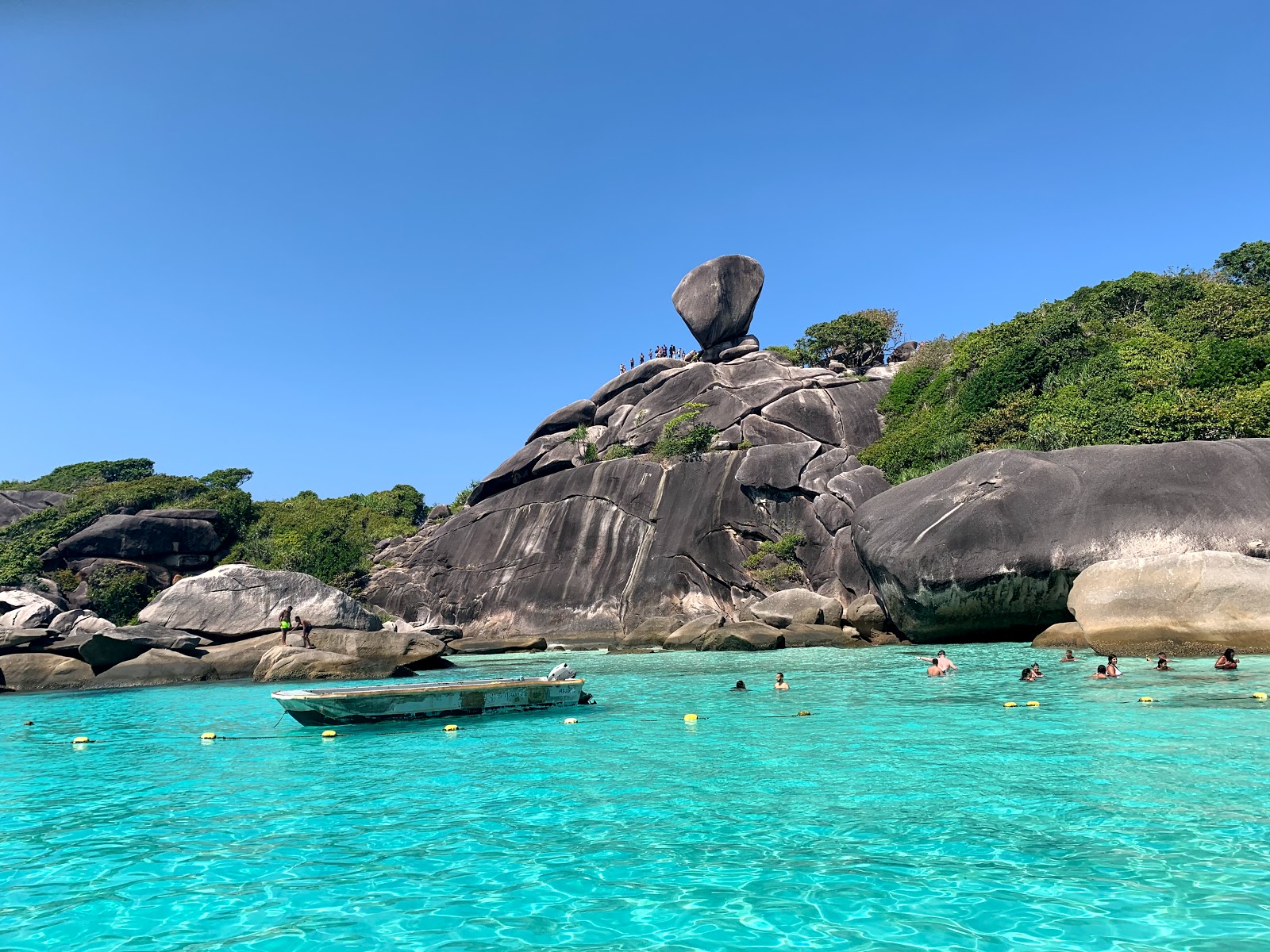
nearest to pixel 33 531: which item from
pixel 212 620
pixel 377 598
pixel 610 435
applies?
pixel 377 598

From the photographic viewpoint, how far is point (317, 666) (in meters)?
23.5

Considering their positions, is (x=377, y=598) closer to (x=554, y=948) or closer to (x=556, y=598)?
(x=556, y=598)

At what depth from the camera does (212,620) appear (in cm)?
2988

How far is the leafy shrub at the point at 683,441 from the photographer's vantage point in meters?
45.2

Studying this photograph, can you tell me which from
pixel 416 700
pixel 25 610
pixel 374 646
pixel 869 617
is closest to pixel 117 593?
pixel 25 610

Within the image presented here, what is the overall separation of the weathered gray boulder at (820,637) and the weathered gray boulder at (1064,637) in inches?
279

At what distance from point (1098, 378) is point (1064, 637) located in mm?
16429

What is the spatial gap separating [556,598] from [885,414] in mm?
21266

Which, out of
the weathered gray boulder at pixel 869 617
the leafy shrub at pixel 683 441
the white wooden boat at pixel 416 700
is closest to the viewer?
the white wooden boat at pixel 416 700

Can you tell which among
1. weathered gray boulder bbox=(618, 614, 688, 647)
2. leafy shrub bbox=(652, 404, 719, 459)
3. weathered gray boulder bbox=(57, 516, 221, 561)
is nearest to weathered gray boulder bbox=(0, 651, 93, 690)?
weathered gray boulder bbox=(57, 516, 221, 561)

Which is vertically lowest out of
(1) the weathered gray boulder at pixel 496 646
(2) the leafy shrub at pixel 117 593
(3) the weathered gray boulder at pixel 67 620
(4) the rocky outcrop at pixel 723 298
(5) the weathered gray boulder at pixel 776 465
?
(1) the weathered gray boulder at pixel 496 646

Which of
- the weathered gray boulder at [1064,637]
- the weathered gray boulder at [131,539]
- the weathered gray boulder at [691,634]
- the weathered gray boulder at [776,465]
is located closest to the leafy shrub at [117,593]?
the weathered gray boulder at [131,539]

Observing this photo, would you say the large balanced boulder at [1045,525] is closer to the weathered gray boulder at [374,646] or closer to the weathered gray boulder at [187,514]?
the weathered gray boulder at [374,646]

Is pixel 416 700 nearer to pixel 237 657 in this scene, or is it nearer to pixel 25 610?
pixel 237 657
